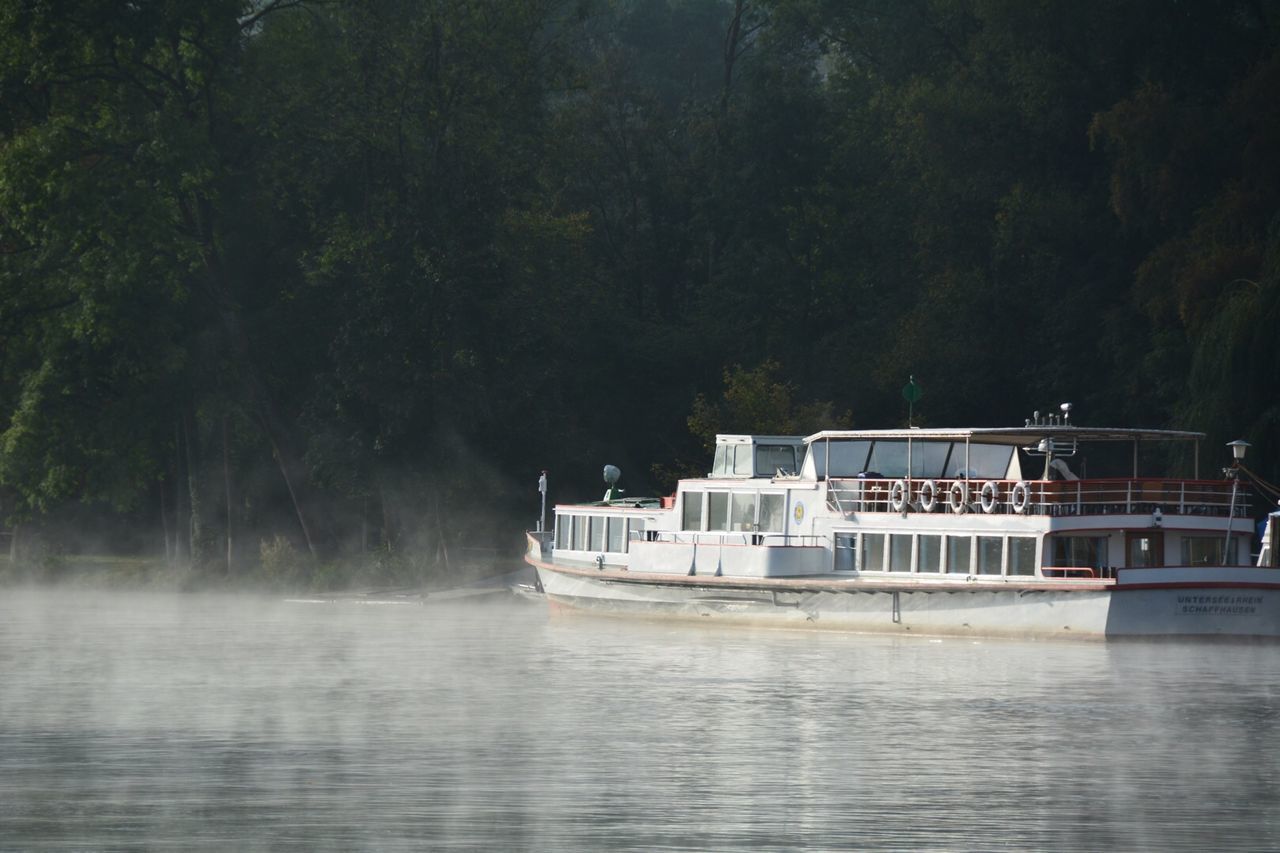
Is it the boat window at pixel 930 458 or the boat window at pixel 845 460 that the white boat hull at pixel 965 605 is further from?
the boat window at pixel 930 458

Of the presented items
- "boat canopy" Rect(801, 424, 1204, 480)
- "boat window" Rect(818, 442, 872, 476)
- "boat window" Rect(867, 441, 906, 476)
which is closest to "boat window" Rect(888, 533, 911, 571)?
"boat canopy" Rect(801, 424, 1204, 480)

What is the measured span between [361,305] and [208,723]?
37.9m

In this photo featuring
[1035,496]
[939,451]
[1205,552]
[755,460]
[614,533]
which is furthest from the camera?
[614,533]

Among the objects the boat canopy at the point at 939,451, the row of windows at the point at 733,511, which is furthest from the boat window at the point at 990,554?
the row of windows at the point at 733,511

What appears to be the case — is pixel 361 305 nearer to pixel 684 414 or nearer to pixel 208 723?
pixel 684 414

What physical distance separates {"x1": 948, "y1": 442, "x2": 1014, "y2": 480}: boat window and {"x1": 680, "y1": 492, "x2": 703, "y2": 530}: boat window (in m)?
6.52

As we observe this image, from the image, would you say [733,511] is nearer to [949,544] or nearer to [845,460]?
[845,460]

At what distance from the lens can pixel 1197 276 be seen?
5812 centimetres

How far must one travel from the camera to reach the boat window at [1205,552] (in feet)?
139

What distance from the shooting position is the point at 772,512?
153 feet

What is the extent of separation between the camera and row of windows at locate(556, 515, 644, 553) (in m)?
50.7

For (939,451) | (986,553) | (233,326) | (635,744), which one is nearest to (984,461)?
(939,451)

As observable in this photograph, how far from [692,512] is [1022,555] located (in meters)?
9.46

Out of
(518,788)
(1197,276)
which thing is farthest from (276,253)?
(518,788)
